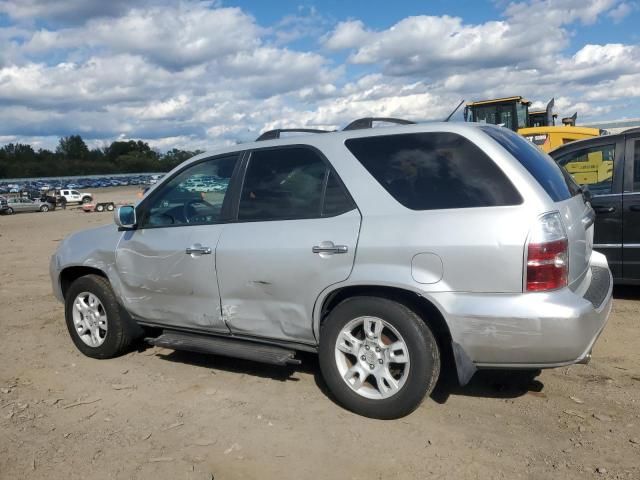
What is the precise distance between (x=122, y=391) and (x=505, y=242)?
10.2 feet

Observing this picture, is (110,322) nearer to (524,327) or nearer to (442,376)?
(442,376)

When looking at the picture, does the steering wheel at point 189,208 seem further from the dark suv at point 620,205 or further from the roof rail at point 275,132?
the dark suv at point 620,205

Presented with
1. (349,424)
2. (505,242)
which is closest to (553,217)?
(505,242)

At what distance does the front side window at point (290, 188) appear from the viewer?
4008 mm

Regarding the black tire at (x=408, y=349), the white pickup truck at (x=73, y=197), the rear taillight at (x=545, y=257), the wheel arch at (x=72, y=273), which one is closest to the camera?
the rear taillight at (x=545, y=257)

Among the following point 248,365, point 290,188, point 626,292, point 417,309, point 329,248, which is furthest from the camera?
point 626,292

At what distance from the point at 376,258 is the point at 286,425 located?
126 cm

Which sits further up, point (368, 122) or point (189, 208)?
point (368, 122)

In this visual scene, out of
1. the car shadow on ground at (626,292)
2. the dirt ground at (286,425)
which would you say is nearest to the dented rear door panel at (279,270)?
the dirt ground at (286,425)

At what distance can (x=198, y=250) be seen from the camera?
447 cm

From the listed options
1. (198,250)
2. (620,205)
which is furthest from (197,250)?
→ (620,205)

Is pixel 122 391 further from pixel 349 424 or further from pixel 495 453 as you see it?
pixel 495 453

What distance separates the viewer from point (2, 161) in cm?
12775

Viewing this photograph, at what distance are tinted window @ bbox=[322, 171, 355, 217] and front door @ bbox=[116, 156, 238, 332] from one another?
0.91m
